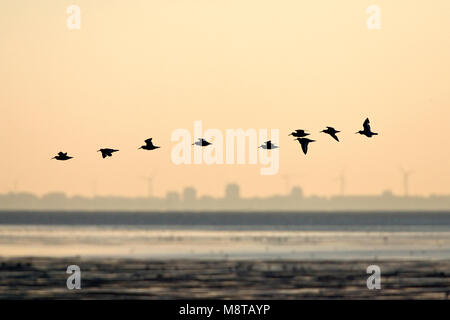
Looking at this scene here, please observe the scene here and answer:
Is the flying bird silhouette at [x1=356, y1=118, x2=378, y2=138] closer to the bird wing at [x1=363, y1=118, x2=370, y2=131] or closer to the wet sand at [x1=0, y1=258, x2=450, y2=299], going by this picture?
the bird wing at [x1=363, y1=118, x2=370, y2=131]

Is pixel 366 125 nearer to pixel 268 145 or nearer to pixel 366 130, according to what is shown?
pixel 366 130

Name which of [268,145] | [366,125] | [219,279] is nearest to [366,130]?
[366,125]

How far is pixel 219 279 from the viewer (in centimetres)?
6969

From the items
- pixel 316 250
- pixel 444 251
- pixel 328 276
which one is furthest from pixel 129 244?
pixel 328 276

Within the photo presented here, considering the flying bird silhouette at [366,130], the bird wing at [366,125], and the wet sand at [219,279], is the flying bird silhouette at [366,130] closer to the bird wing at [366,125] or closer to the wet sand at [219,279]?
the bird wing at [366,125]

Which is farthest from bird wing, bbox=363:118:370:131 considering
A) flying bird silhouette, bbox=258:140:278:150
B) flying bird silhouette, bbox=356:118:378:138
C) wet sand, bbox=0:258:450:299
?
wet sand, bbox=0:258:450:299

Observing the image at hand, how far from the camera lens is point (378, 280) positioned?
6738 centimetres

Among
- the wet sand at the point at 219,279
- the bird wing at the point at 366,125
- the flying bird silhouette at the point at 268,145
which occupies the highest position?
the bird wing at the point at 366,125

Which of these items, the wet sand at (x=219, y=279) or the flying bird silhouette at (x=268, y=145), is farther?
the wet sand at (x=219, y=279)

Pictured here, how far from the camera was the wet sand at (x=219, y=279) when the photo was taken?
61.3 m

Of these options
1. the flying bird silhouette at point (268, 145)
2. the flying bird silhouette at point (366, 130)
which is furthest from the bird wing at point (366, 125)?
the flying bird silhouette at point (268, 145)
